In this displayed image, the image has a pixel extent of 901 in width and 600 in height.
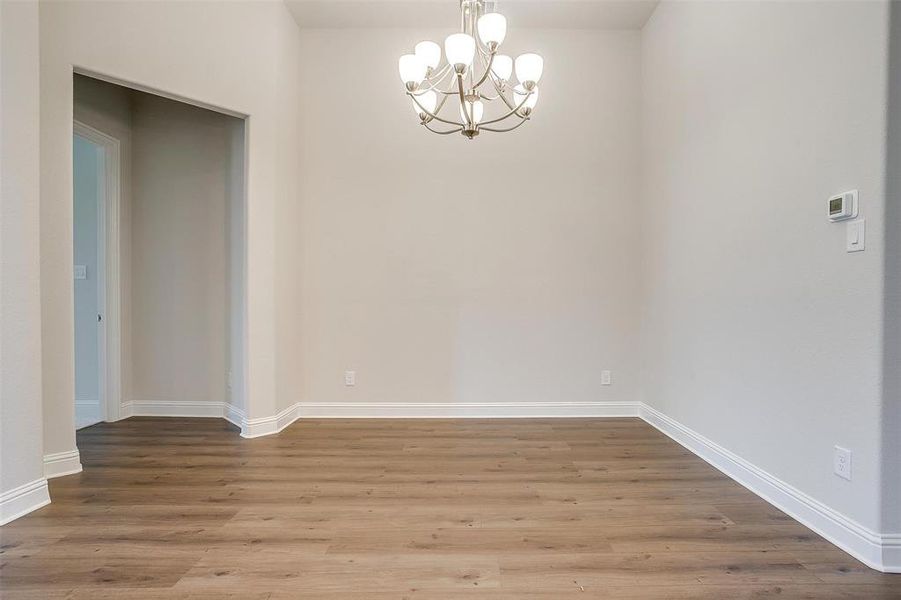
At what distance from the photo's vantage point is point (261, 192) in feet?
11.3

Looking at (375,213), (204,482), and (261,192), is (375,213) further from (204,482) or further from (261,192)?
(204,482)

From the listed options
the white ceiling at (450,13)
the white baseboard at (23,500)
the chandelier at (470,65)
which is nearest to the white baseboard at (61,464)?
the white baseboard at (23,500)

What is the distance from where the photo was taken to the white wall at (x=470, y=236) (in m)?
3.92

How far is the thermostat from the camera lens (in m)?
1.84

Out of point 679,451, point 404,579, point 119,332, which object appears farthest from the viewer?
point 119,332

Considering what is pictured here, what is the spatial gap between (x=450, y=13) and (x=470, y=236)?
1800mm

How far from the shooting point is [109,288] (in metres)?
3.75

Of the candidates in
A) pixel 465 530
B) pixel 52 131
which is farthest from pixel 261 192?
pixel 465 530

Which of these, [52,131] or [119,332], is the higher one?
[52,131]

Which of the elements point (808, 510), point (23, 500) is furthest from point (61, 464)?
point (808, 510)

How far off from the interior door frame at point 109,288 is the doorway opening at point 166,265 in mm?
45

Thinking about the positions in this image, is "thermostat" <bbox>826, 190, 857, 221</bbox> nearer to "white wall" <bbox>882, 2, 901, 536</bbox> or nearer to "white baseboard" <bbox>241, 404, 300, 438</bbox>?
"white wall" <bbox>882, 2, 901, 536</bbox>

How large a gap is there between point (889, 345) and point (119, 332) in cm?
492

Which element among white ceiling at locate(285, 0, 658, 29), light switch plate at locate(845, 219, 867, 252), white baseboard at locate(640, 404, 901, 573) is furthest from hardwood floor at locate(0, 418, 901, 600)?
white ceiling at locate(285, 0, 658, 29)
